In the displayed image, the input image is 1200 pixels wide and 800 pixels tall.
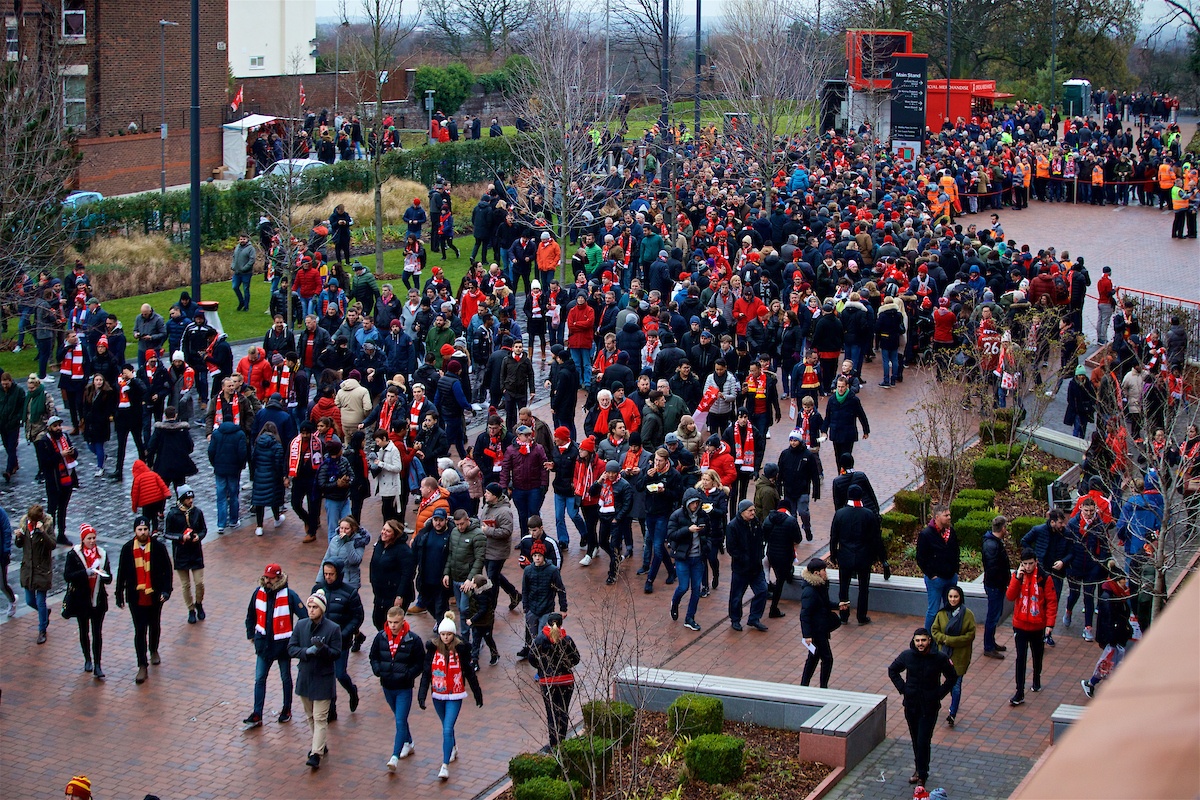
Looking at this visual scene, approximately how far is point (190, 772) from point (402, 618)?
82.2 inches

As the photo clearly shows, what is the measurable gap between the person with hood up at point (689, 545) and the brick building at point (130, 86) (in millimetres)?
31844

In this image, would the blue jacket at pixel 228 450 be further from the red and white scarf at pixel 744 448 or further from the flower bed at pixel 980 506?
the flower bed at pixel 980 506

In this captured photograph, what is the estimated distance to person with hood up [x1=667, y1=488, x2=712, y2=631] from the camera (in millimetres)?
14242

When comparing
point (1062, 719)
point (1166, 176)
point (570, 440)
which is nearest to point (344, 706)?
point (570, 440)

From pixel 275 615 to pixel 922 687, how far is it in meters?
5.25

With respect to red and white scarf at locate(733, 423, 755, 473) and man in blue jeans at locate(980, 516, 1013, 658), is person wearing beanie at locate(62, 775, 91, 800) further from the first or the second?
red and white scarf at locate(733, 423, 755, 473)

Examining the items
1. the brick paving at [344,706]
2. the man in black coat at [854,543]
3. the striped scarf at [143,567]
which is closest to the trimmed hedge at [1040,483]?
the brick paving at [344,706]

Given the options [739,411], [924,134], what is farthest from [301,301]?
[924,134]

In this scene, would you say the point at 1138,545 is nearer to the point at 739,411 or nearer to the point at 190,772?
the point at 739,411

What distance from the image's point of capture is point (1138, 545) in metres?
13.5

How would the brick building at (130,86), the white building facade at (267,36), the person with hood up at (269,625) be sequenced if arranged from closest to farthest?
the person with hood up at (269,625) → the brick building at (130,86) → the white building facade at (267,36)

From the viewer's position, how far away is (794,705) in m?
11.9

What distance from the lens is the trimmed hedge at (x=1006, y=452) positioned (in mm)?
18578

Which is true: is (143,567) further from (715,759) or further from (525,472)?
(715,759)
